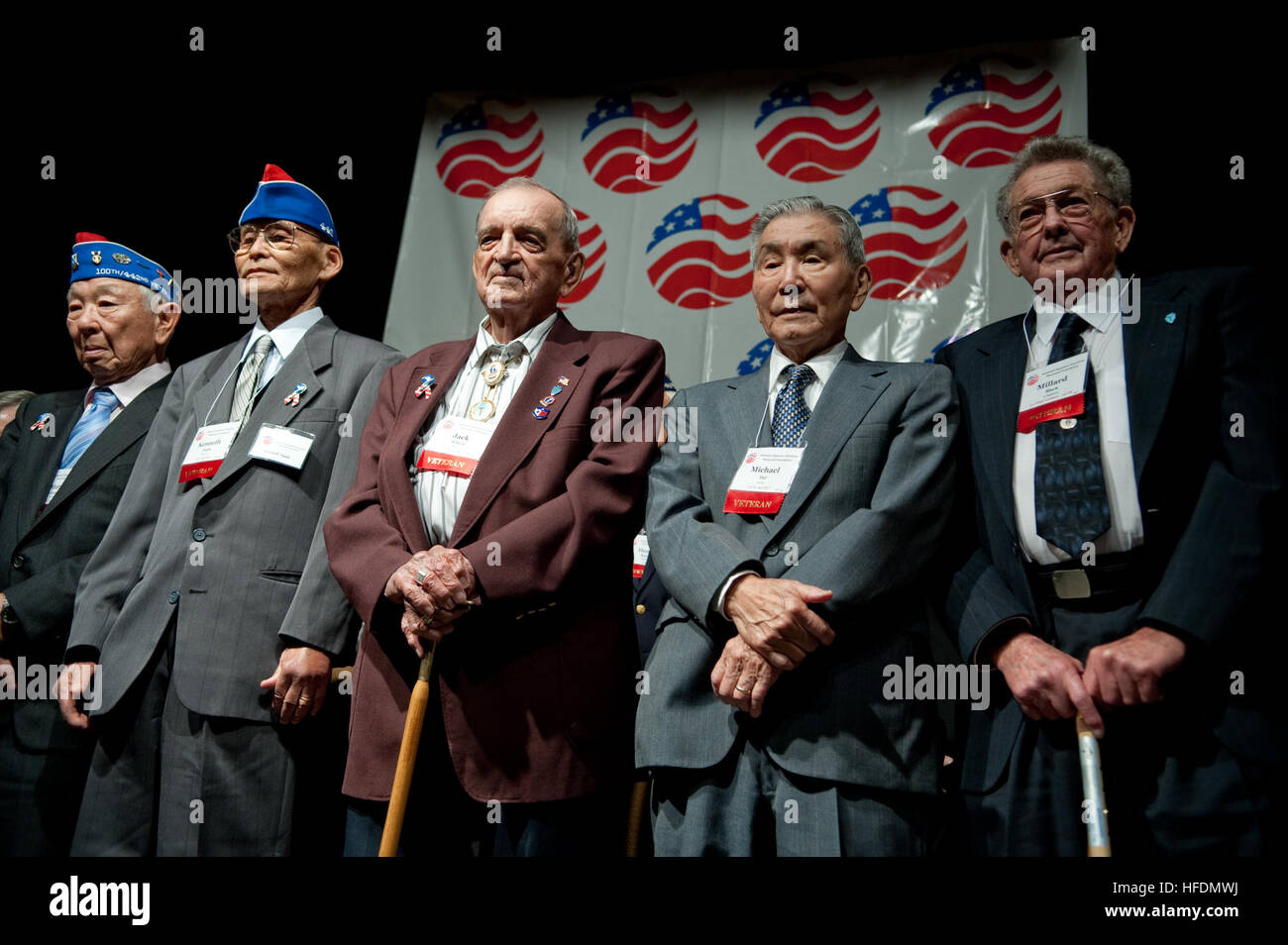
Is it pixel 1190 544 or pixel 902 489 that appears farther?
pixel 902 489

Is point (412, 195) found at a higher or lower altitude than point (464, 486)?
higher

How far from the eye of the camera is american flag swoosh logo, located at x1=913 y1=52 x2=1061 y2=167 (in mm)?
3652

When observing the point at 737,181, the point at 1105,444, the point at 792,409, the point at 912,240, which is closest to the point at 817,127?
the point at 737,181

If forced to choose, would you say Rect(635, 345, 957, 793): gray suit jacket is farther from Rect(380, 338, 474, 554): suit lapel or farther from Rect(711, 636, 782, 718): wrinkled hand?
Rect(380, 338, 474, 554): suit lapel

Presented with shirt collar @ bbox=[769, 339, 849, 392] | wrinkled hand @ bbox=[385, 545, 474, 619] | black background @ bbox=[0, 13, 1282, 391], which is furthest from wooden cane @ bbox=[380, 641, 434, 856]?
black background @ bbox=[0, 13, 1282, 391]

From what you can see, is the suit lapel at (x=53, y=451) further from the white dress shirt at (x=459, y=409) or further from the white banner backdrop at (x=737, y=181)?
the white dress shirt at (x=459, y=409)

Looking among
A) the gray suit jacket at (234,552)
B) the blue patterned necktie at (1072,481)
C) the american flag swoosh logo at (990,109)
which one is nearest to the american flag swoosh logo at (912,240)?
the american flag swoosh logo at (990,109)

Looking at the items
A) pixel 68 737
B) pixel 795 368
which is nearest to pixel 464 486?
pixel 795 368

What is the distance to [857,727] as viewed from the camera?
1936 mm

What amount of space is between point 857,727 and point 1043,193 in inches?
55.3

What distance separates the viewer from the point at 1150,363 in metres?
2.11

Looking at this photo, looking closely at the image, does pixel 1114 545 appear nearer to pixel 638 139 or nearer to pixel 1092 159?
pixel 1092 159

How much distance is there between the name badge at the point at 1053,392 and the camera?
7.11 feet
